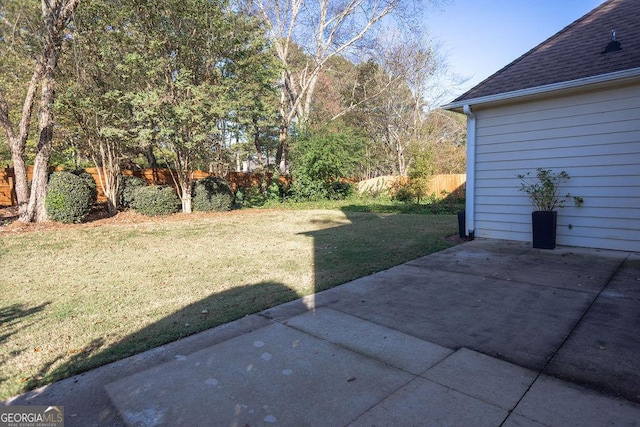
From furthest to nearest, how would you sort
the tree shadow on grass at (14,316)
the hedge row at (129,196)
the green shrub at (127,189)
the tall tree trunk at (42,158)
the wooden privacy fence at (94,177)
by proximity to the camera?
the wooden privacy fence at (94,177) < the green shrub at (127,189) < the hedge row at (129,196) < the tall tree trunk at (42,158) < the tree shadow on grass at (14,316)

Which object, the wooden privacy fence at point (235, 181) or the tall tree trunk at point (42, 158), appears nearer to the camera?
the tall tree trunk at point (42, 158)

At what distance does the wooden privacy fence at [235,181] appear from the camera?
42.5 feet

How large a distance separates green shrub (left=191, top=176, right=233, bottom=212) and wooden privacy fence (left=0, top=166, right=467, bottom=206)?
228cm

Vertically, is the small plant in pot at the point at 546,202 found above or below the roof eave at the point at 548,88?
below

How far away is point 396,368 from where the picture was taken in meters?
2.34

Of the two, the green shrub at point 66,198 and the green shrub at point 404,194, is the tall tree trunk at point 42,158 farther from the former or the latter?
the green shrub at point 404,194

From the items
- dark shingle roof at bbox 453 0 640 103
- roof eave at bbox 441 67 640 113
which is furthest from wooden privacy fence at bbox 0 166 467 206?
roof eave at bbox 441 67 640 113

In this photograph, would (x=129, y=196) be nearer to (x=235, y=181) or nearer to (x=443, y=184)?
(x=235, y=181)

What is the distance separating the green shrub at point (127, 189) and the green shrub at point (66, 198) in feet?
6.80

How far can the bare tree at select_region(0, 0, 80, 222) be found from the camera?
8.66m

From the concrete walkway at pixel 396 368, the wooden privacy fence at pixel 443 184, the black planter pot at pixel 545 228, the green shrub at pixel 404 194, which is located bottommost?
the concrete walkway at pixel 396 368

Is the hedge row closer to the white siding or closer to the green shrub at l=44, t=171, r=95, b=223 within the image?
the green shrub at l=44, t=171, r=95, b=223

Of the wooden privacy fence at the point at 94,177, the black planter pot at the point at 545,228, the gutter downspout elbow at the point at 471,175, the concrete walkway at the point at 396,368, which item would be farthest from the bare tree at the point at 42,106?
the black planter pot at the point at 545,228

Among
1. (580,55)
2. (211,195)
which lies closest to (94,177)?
(211,195)
